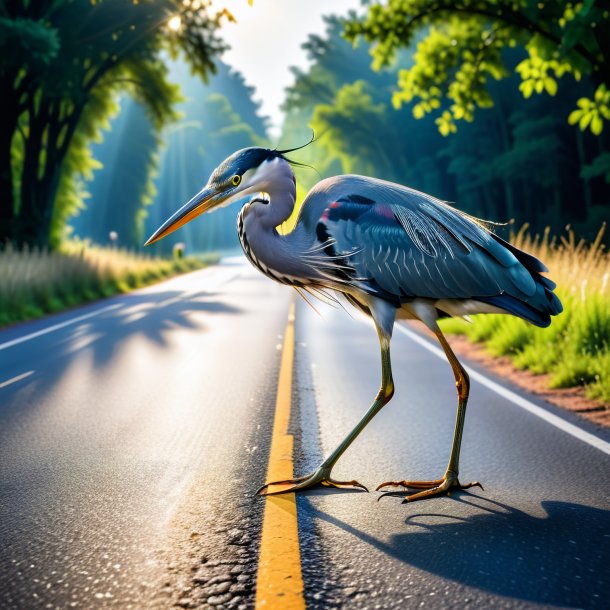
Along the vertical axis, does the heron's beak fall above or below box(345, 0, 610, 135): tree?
below

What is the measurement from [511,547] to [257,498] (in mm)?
1342

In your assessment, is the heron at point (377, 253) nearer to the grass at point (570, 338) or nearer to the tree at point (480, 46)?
the grass at point (570, 338)

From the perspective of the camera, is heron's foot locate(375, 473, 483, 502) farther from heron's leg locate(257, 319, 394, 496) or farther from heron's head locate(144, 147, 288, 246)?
heron's head locate(144, 147, 288, 246)

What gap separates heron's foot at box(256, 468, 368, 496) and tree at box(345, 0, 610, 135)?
816 centimetres

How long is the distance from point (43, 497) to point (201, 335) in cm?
Result: 807

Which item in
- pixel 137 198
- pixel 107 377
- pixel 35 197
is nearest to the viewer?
pixel 107 377

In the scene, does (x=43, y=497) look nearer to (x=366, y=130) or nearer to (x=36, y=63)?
(x=36, y=63)

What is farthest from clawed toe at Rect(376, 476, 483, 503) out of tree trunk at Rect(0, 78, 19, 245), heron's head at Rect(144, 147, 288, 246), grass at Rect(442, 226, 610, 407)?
tree trunk at Rect(0, 78, 19, 245)

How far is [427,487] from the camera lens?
423 cm

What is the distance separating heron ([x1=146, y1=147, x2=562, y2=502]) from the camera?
3902mm

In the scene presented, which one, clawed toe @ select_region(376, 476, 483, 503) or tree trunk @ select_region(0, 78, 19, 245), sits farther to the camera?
tree trunk @ select_region(0, 78, 19, 245)

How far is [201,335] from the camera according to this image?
39.8 feet

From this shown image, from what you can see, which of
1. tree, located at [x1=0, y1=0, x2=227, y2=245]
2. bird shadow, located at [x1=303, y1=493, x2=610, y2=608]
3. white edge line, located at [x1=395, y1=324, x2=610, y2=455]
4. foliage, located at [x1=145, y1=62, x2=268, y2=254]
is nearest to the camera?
bird shadow, located at [x1=303, y1=493, x2=610, y2=608]

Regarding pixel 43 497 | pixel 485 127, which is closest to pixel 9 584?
pixel 43 497
